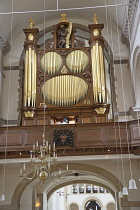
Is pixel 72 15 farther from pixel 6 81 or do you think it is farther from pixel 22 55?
pixel 6 81

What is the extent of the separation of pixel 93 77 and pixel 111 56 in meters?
2.71

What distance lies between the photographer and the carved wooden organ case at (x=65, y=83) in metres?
12.4

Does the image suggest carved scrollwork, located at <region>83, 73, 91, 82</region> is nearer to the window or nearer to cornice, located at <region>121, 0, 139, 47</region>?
cornice, located at <region>121, 0, 139, 47</region>

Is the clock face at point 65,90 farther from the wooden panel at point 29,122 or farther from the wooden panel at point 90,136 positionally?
the wooden panel at point 90,136

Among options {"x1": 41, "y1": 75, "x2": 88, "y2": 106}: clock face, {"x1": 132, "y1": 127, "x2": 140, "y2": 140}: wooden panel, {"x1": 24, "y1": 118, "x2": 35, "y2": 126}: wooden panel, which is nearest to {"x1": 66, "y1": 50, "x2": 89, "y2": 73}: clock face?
{"x1": 41, "y1": 75, "x2": 88, "y2": 106}: clock face

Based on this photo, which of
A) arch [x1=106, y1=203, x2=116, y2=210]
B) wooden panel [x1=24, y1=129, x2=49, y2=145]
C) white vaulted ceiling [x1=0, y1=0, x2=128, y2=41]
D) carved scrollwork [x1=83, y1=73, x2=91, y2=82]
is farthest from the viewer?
arch [x1=106, y1=203, x2=116, y2=210]

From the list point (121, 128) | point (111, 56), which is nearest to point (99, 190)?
point (111, 56)

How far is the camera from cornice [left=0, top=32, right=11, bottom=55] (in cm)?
1457

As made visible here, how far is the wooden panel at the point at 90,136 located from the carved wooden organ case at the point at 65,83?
1.21m

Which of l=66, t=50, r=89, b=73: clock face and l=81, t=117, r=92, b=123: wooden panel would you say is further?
l=66, t=50, r=89, b=73: clock face

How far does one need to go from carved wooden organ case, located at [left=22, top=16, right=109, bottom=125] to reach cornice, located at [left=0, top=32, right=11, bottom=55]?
132 centimetres

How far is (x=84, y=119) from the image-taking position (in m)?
12.6

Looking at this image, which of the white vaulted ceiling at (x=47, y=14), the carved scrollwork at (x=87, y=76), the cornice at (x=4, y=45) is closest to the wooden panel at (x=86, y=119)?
the carved scrollwork at (x=87, y=76)

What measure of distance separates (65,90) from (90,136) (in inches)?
94.6
